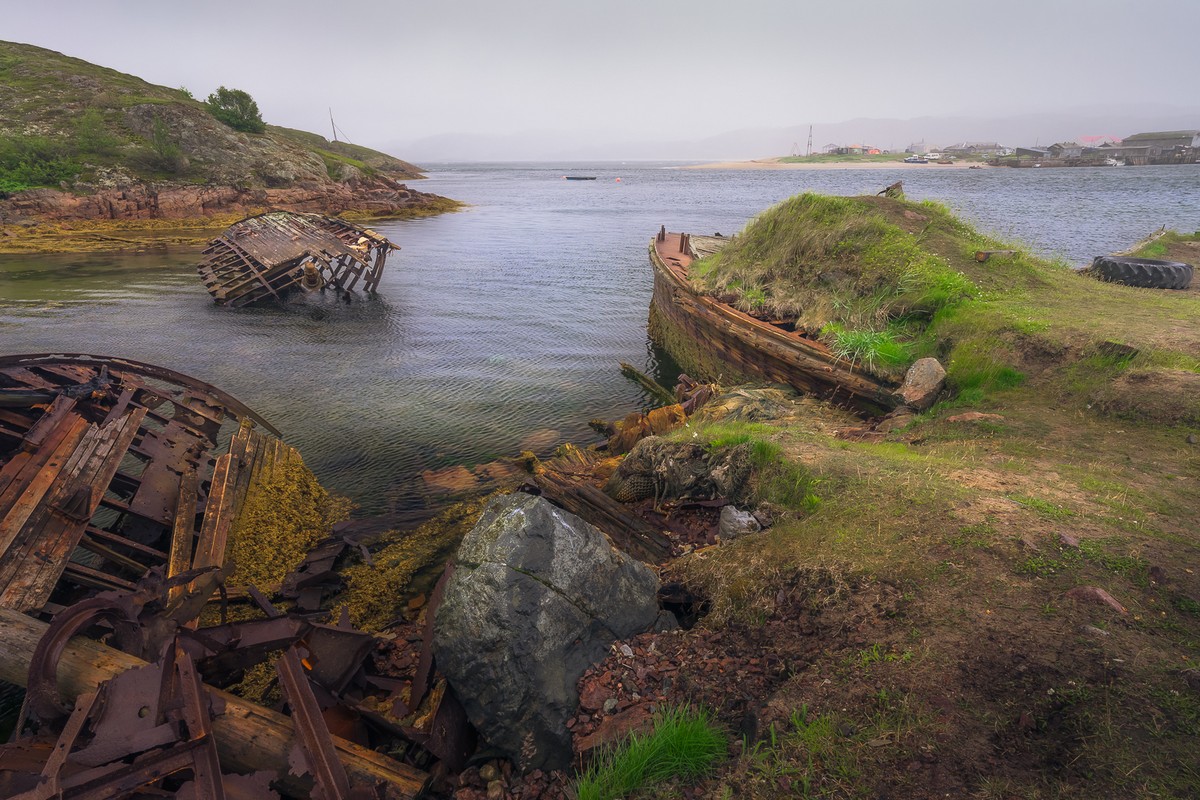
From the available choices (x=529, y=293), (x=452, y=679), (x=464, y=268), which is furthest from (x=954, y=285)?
(x=464, y=268)

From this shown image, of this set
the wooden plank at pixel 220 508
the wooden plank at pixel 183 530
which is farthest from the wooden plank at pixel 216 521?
the wooden plank at pixel 183 530

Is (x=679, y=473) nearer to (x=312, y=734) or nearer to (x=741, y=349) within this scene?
(x=312, y=734)

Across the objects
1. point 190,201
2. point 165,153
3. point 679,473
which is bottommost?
point 679,473

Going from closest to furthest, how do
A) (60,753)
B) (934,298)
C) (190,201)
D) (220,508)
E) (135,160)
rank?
(60,753) < (220,508) < (934,298) < (190,201) < (135,160)

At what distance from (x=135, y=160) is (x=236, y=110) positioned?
1453 cm

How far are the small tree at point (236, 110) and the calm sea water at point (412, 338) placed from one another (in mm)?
27002

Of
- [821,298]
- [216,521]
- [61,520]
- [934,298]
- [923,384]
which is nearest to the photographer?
[61,520]

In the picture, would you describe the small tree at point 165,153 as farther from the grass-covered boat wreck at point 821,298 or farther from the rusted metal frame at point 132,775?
the rusted metal frame at point 132,775

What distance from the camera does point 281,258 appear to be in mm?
20750

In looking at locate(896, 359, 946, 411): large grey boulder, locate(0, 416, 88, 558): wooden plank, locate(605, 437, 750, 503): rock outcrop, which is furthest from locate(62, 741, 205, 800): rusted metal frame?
locate(896, 359, 946, 411): large grey boulder

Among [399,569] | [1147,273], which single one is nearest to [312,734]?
[399,569]

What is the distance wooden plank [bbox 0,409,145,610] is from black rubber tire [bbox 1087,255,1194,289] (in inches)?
683

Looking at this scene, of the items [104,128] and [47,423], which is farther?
[104,128]

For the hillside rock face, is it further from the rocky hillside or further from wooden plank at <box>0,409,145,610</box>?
wooden plank at <box>0,409,145,610</box>
